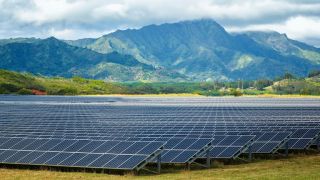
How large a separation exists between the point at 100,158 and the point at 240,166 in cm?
888

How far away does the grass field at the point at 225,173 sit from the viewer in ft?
95.3

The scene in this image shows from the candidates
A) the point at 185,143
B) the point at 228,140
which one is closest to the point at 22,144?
the point at 185,143

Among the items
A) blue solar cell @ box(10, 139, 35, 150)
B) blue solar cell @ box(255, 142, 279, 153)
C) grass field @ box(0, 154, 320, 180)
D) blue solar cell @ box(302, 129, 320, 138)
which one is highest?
blue solar cell @ box(10, 139, 35, 150)

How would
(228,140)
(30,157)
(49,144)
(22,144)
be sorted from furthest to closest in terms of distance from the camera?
1. (228,140)
2. (22,144)
3. (49,144)
4. (30,157)

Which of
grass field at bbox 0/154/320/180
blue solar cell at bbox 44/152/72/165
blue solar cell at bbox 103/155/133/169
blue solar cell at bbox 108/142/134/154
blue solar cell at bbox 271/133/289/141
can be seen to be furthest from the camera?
blue solar cell at bbox 271/133/289/141

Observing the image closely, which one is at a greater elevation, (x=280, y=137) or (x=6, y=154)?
(x=280, y=137)

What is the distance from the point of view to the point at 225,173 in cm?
3098

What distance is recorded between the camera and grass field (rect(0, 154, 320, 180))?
95.3 ft

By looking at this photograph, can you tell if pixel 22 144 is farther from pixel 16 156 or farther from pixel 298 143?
pixel 298 143

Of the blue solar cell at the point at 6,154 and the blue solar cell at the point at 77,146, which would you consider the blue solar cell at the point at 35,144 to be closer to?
the blue solar cell at the point at 6,154

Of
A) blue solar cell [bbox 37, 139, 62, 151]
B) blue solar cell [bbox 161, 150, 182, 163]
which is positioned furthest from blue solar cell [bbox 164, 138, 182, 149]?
blue solar cell [bbox 37, 139, 62, 151]

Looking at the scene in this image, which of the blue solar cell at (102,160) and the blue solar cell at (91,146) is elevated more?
the blue solar cell at (91,146)

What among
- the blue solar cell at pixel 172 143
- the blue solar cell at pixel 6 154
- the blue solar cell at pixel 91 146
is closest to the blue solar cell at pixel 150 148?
the blue solar cell at pixel 172 143

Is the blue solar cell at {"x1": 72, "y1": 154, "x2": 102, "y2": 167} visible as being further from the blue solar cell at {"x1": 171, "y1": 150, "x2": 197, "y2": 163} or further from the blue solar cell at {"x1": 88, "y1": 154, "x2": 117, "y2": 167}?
the blue solar cell at {"x1": 171, "y1": 150, "x2": 197, "y2": 163}
